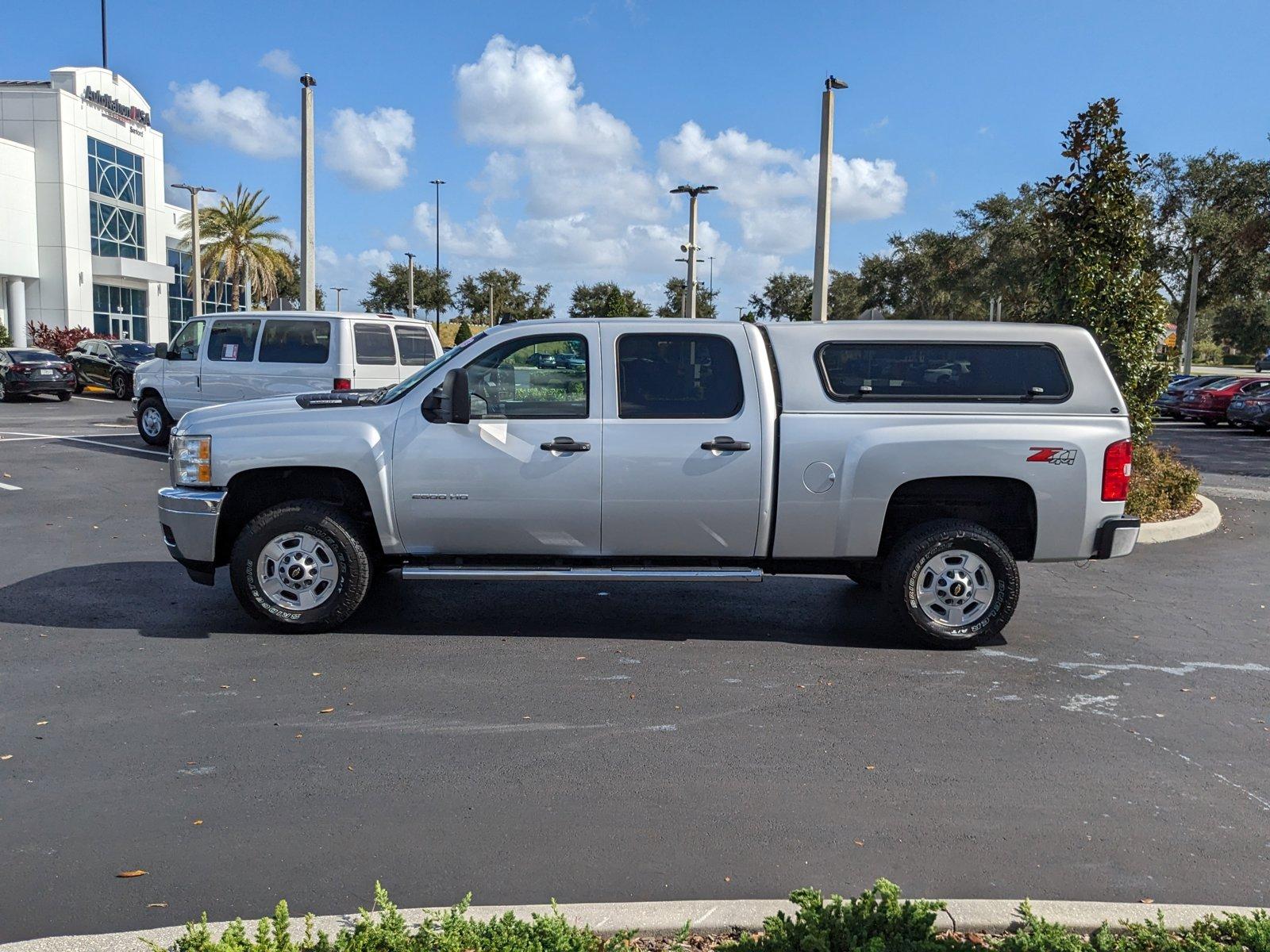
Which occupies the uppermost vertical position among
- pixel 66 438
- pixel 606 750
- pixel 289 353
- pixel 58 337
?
pixel 58 337

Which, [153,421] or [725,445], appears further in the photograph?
[153,421]

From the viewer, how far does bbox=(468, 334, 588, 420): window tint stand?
692 centimetres

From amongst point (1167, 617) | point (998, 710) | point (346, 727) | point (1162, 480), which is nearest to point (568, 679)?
point (346, 727)

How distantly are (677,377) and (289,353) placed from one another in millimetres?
9887

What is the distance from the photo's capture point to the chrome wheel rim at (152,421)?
56.1 feet

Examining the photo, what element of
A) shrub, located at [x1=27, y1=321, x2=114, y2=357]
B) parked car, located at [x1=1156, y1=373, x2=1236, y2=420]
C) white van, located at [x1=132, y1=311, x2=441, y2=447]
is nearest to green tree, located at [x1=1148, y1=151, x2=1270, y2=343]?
parked car, located at [x1=1156, y1=373, x2=1236, y2=420]

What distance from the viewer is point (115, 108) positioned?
169 ft

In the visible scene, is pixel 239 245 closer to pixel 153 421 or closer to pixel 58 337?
pixel 58 337

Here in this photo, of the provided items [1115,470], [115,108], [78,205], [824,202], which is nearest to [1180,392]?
[824,202]

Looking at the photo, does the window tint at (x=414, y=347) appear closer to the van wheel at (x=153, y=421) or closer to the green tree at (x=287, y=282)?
the van wheel at (x=153, y=421)

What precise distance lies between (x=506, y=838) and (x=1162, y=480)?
1013 centimetres

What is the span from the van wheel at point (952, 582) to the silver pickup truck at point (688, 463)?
13 millimetres

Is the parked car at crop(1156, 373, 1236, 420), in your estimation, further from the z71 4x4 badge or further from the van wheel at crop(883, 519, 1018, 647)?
the van wheel at crop(883, 519, 1018, 647)

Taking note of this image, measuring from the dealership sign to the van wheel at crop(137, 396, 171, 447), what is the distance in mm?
39296
